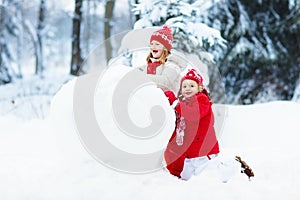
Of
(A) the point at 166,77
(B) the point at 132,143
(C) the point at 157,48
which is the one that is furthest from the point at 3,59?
(B) the point at 132,143

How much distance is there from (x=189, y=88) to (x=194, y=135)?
386 millimetres

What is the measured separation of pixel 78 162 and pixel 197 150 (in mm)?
994

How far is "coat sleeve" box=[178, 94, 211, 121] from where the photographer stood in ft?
9.87

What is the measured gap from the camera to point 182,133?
3.09 meters

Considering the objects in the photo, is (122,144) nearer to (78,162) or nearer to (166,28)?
(78,162)

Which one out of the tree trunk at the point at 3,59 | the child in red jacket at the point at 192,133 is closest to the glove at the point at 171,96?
the child in red jacket at the point at 192,133

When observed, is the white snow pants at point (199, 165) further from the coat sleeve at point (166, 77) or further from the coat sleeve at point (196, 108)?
the coat sleeve at point (166, 77)

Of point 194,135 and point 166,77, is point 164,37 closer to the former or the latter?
point 166,77

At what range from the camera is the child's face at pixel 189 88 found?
120 inches

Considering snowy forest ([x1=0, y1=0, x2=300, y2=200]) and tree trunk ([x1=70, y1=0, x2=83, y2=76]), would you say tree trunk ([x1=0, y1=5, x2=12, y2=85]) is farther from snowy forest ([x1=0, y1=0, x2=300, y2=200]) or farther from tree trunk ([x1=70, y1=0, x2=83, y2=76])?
snowy forest ([x1=0, y1=0, x2=300, y2=200])

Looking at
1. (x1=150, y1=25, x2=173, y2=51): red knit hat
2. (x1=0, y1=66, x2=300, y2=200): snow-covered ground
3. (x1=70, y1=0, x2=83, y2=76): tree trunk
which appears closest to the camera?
(x1=0, y1=66, x2=300, y2=200): snow-covered ground

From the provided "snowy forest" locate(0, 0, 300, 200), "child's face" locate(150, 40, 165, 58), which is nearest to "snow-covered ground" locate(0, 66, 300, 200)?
A: "snowy forest" locate(0, 0, 300, 200)

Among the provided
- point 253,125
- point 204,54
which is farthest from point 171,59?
point 204,54

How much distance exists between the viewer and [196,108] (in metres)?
3.02
